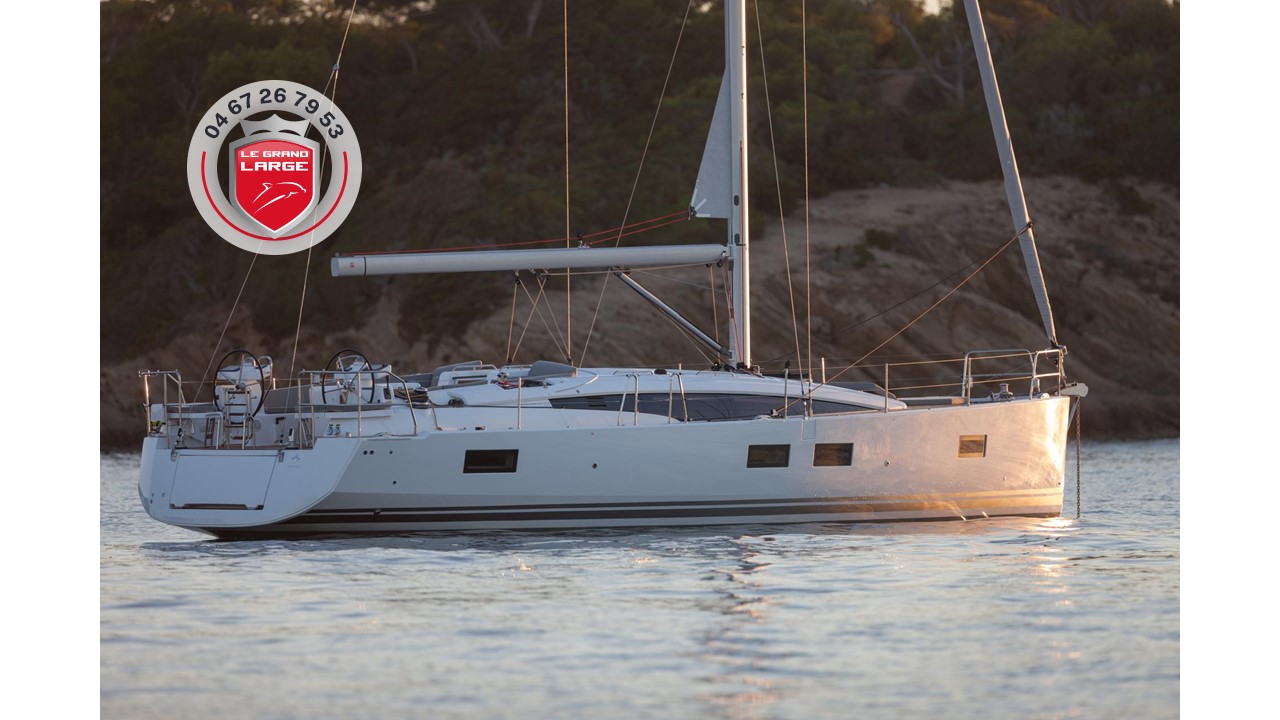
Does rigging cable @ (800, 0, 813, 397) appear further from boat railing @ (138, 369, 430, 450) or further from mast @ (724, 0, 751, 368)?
boat railing @ (138, 369, 430, 450)

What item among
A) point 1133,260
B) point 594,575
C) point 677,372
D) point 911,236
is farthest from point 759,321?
point 594,575

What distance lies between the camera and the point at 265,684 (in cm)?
943

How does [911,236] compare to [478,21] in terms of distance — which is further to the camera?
[478,21]

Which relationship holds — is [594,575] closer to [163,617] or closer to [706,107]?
[163,617]

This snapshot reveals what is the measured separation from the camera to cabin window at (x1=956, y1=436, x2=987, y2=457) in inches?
683

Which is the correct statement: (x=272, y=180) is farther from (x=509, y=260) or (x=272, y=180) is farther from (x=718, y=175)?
(x=718, y=175)

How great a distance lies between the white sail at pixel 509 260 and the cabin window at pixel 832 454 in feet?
7.68

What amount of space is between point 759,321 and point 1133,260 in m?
9.07

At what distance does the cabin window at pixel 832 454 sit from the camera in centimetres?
1664

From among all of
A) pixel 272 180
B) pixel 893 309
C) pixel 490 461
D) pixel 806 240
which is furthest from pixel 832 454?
pixel 893 309

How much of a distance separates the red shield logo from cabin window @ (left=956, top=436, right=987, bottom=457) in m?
7.03

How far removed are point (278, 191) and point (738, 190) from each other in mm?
4959

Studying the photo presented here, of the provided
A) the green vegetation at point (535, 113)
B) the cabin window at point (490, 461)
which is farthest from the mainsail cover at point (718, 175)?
the green vegetation at point (535, 113)

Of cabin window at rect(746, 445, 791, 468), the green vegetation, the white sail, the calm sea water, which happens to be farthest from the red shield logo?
the green vegetation
